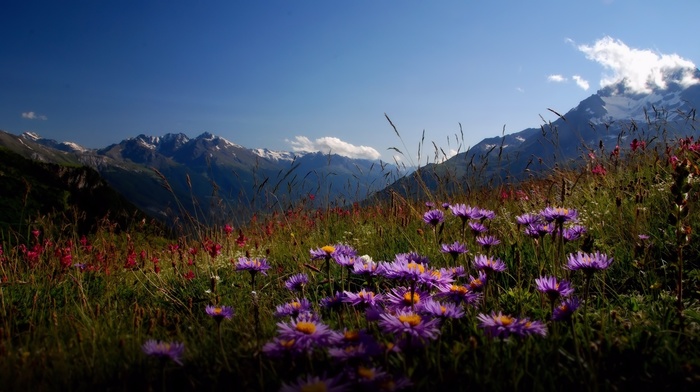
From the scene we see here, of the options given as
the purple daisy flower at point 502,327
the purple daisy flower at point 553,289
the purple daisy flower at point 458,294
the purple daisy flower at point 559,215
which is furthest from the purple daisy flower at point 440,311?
the purple daisy flower at point 559,215

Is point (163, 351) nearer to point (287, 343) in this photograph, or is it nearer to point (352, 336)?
point (287, 343)

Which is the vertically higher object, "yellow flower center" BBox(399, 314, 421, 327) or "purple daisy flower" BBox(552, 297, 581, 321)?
"yellow flower center" BBox(399, 314, 421, 327)

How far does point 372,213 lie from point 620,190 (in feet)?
10.9

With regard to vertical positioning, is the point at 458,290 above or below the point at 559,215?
below

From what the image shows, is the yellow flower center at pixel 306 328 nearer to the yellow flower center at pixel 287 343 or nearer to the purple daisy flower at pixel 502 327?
the yellow flower center at pixel 287 343

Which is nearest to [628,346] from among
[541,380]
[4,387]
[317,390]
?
[541,380]

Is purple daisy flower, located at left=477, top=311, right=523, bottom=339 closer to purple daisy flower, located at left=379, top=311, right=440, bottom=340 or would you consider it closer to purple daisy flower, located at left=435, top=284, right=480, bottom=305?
purple daisy flower, located at left=379, top=311, right=440, bottom=340

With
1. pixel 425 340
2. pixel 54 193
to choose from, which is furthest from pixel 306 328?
pixel 54 193

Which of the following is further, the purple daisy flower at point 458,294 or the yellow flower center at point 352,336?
the purple daisy flower at point 458,294

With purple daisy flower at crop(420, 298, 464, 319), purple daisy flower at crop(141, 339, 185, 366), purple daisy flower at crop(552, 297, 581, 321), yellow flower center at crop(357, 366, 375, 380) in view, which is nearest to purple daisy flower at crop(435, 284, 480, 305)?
purple daisy flower at crop(420, 298, 464, 319)

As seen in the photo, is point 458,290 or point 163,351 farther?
point 458,290

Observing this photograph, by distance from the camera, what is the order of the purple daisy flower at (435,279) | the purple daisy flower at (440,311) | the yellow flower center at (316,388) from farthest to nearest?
the purple daisy flower at (435,279)
the purple daisy flower at (440,311)
the yellow flower center at (316,388)

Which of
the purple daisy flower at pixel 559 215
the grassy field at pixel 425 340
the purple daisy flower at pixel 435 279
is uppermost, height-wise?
the purple daisy flower at pixel 559 215

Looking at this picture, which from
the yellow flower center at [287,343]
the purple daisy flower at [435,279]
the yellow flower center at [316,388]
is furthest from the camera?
the purple daisy flower at [435,279]
